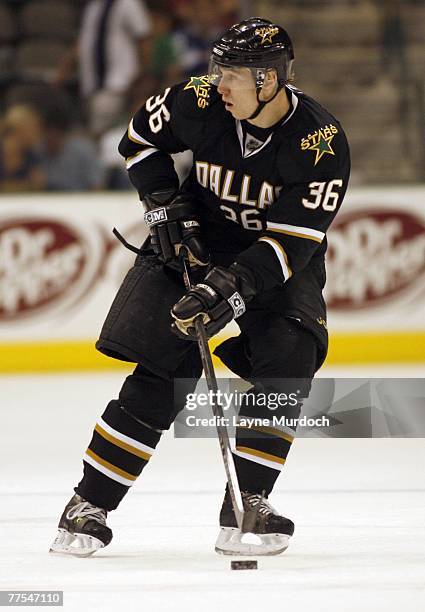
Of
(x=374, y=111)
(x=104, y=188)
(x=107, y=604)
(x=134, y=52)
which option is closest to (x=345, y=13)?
(x=374, y=111)

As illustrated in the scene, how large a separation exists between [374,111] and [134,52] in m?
1.37

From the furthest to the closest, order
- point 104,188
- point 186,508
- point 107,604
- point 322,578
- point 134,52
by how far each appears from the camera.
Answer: point 134,52 → point 104,188 → point 186,508 → point 322,578 → point 107,604

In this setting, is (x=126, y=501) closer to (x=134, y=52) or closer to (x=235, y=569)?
Result: (x=235, y=569)

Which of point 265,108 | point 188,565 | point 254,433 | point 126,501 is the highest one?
point 265,108

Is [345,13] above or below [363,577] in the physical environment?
above

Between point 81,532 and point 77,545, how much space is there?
3cm

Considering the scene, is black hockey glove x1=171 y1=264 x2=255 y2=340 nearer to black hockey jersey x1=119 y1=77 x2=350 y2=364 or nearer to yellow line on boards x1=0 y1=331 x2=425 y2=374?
black hockey jersey x1=119 y1=77 x2=350 y2=364

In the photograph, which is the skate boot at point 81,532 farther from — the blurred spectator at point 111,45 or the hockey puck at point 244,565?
the blurred spectator at point 111,45

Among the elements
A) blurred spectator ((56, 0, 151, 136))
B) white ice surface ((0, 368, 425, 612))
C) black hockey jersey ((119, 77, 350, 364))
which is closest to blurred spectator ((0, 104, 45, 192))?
blurred spectator ((56, 0, 151, 136))

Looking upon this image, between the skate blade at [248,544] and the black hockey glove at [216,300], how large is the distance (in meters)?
0.50

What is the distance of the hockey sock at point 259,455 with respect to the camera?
3.32 m

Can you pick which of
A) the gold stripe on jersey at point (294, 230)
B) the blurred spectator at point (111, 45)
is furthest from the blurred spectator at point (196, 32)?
the gold stripe on jersey at point (294, 230)

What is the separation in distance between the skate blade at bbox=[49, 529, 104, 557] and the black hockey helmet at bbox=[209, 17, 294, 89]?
1.14 meters

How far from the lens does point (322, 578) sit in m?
3.07
